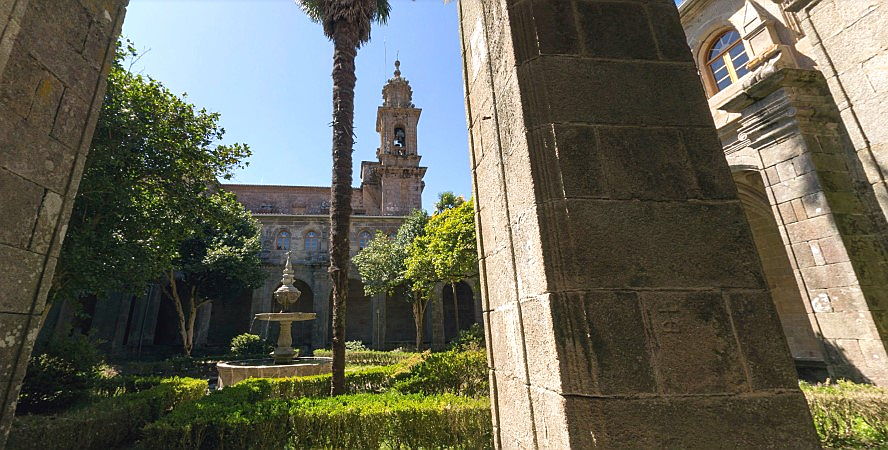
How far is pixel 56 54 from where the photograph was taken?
8.75 feet

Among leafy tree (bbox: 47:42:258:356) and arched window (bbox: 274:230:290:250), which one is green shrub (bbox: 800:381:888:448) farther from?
arched window (bbox: 274:230:290:250)

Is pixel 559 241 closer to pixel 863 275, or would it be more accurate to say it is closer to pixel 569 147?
pixel 569 147

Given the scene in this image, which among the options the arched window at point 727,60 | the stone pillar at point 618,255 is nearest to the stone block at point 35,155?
the stone pillar at point 618,255

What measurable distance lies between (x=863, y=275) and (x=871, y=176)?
3.60m

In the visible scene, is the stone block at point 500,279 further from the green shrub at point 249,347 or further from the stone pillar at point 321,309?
the stone pillar at point 321,309

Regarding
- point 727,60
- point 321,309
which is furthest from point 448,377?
point 321,309

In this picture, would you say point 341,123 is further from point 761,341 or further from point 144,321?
point 144,321

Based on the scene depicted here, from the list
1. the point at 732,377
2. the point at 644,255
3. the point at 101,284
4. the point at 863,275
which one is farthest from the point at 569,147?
the point at 101,284

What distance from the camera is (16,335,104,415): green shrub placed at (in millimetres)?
6938

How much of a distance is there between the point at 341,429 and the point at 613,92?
477cm

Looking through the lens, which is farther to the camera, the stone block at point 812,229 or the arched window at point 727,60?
the arched window at point 727,60

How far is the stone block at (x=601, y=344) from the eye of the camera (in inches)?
56.9

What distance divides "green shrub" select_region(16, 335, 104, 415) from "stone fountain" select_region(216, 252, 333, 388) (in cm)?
316

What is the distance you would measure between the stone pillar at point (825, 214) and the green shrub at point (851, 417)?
75.0 inches
